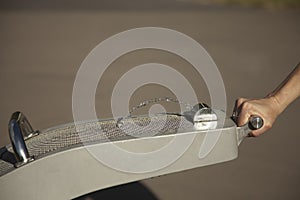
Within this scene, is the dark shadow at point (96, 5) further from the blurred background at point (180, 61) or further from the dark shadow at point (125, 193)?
the dark shadow at point (125, 193)

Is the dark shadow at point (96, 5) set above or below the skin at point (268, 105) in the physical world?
below

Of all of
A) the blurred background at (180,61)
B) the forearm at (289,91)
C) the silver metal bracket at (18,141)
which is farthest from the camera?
the blurred background at (180,61)

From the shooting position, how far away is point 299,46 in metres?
8.11

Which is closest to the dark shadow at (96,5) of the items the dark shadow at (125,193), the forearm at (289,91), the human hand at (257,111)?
the dark shadow at (125,193)

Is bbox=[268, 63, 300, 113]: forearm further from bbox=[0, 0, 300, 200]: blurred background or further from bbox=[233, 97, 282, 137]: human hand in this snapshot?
bbox=[0, 0, 300, 200]: blurred background

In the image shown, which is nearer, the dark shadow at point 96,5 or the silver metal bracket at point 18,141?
the silver metal bracket at point 18,141

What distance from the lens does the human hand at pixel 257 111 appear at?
2.14 metres

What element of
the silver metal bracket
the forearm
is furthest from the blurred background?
the silver metal bracket

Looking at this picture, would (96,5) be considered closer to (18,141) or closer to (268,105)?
(268,105)

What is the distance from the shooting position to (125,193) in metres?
3.72

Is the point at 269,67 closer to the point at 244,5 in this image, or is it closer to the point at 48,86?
the point at 48,86

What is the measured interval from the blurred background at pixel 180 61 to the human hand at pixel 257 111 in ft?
5.27

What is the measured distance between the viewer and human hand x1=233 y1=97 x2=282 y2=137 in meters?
2.14

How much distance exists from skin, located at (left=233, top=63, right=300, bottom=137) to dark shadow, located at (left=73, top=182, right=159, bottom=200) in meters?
1.52
